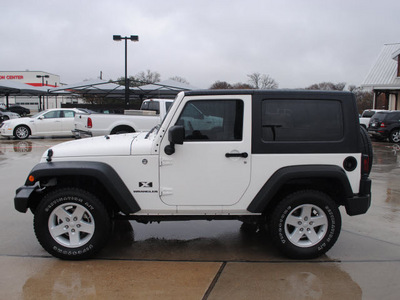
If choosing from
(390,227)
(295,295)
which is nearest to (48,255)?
(295,295)

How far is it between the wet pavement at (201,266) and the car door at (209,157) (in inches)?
27.3

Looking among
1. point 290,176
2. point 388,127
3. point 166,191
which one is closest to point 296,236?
point 290,176

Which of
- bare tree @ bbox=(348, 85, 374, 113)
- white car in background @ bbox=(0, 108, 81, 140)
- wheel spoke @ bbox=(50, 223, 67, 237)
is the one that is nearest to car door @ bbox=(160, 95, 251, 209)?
wheel spoke @ bbox=(50, 223, 67, 237)

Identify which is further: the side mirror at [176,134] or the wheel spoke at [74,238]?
the wheel spoke at [74,238]

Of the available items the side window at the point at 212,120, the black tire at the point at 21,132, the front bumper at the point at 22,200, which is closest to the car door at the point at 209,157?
the side window at the point at 212,120

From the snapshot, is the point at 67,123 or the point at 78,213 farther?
the point at 67,123

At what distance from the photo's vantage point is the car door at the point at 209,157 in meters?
3.87

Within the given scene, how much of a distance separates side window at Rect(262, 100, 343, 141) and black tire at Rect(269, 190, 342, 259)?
619 mm

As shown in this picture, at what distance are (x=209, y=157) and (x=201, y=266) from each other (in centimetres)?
114

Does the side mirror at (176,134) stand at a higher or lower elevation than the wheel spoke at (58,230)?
higher

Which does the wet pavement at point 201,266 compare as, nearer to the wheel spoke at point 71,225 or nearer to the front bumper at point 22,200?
the wheel spoke at point 71,225

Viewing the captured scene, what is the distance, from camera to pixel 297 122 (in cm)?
393

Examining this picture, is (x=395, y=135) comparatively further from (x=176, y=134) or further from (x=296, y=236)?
(x=176, y=134)

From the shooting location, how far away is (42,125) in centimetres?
1697
